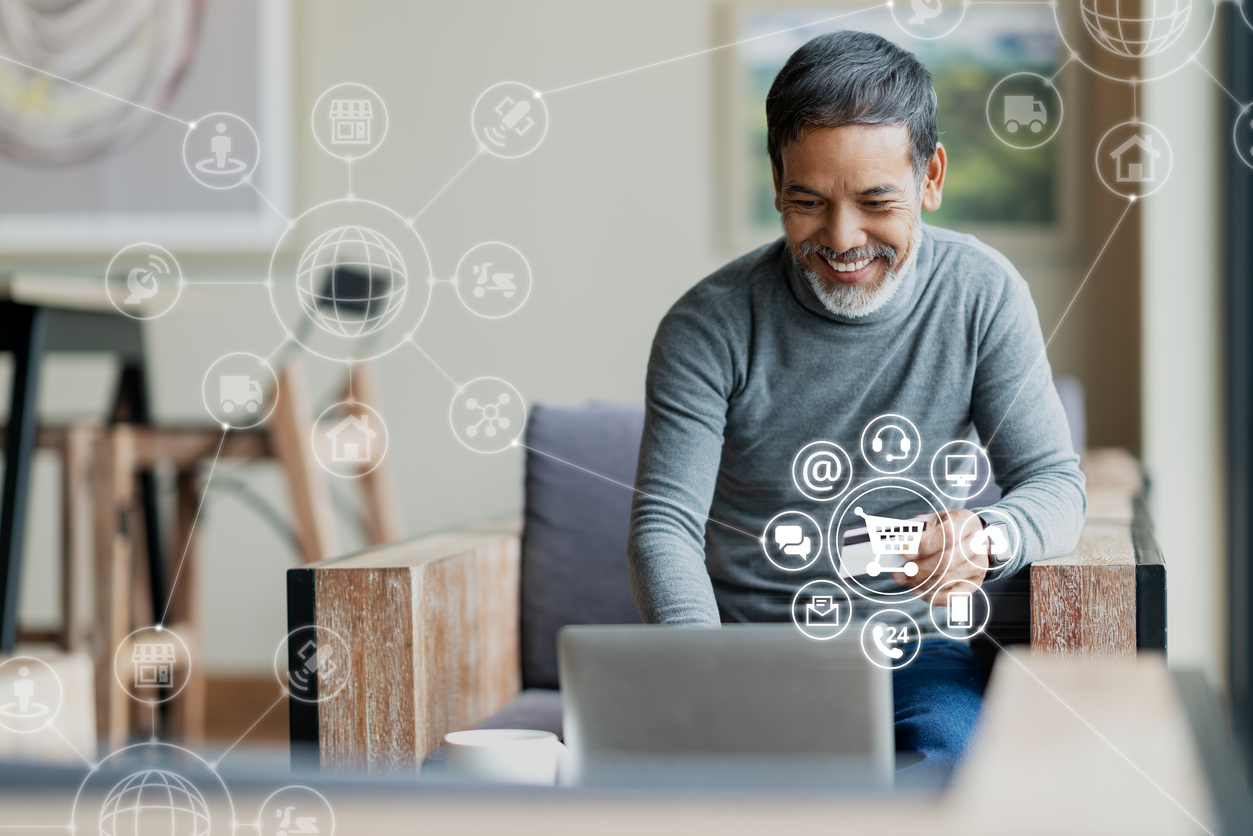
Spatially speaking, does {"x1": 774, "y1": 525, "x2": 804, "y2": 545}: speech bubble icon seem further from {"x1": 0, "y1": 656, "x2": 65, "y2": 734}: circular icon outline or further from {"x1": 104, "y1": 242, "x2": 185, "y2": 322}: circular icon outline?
{"x1": 104, "y1": 242, "x2": 185, "y2": 322}: circular icon outline

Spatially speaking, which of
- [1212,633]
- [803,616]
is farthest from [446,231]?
[1212,633]

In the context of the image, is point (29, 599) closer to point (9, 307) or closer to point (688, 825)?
point (9, 307)

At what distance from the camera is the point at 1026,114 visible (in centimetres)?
99

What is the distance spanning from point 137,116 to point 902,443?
3.65 feet

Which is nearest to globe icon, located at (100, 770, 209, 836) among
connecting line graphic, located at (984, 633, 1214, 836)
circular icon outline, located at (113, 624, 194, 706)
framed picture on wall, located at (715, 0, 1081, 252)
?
connecting line graphic, located at (984, 633, 1214, 836)

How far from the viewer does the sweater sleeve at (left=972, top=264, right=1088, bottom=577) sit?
880 mm

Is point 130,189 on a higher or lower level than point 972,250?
higher

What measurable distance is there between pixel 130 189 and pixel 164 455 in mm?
415

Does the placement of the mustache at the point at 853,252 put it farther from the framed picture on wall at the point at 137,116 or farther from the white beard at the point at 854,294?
the framed picture on wall at the point at 137,116

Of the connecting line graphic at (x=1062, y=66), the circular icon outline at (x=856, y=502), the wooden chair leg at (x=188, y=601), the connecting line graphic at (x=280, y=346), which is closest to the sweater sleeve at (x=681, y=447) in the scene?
the circular icon outline at (x=856, y=502)

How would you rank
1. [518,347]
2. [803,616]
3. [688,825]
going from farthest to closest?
[518,347]
[803,616]
[688,825]

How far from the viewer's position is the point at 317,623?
93 cm

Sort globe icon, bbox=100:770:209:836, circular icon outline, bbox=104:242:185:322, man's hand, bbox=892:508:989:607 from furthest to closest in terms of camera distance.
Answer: circular icon outline, bbox=104:242:185:322 → man's hand, bbox=892:508:989:607 → globe icon, bbox=100:770:209:836

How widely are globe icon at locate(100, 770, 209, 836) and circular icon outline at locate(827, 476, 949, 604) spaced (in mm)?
565
